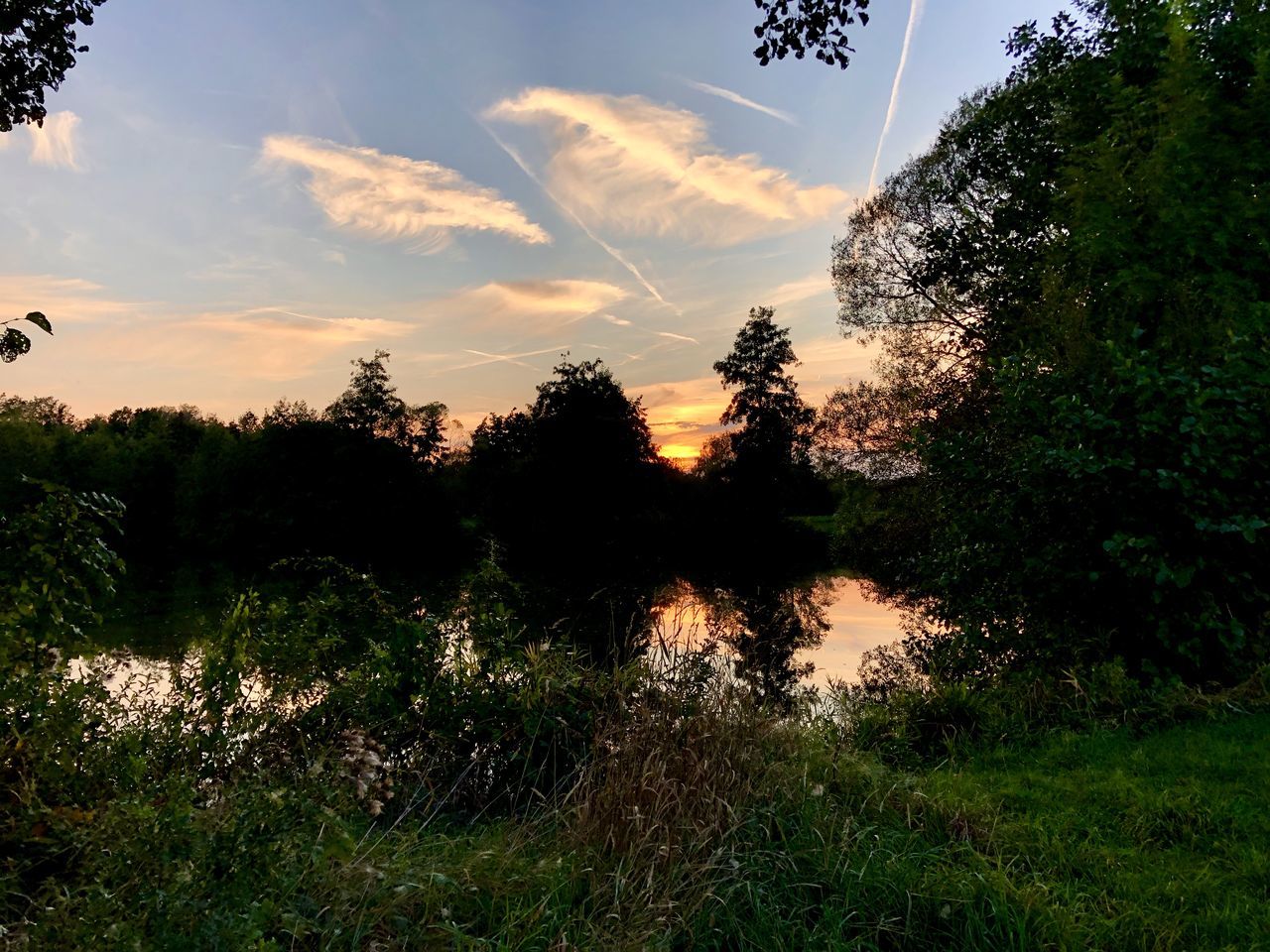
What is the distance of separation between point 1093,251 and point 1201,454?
8.82m

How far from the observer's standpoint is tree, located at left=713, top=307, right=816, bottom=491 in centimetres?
4975

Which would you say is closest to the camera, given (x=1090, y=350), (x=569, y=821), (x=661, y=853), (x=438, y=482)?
(x=661, y=853)

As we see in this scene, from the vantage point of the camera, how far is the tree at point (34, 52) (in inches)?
206

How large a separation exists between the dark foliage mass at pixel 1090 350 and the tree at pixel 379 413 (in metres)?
34.7

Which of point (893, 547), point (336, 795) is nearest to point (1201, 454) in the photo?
point (336, 795)

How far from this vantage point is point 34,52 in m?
5.37

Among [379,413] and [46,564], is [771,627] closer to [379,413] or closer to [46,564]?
[46,564]

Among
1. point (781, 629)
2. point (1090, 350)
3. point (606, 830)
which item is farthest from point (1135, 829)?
point (781, 629)

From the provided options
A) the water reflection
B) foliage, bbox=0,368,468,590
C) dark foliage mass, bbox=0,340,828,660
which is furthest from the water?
foliage, bbox=0,368,468,590

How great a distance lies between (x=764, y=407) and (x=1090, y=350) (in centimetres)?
3940

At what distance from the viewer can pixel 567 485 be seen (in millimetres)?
48438

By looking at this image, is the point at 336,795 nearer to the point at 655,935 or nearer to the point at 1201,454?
the point at 655,935

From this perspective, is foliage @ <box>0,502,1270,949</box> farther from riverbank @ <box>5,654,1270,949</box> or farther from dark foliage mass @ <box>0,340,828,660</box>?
dark foliage mass @ <box>0,340,828,660</box>

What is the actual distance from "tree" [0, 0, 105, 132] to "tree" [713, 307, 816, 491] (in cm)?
4551
